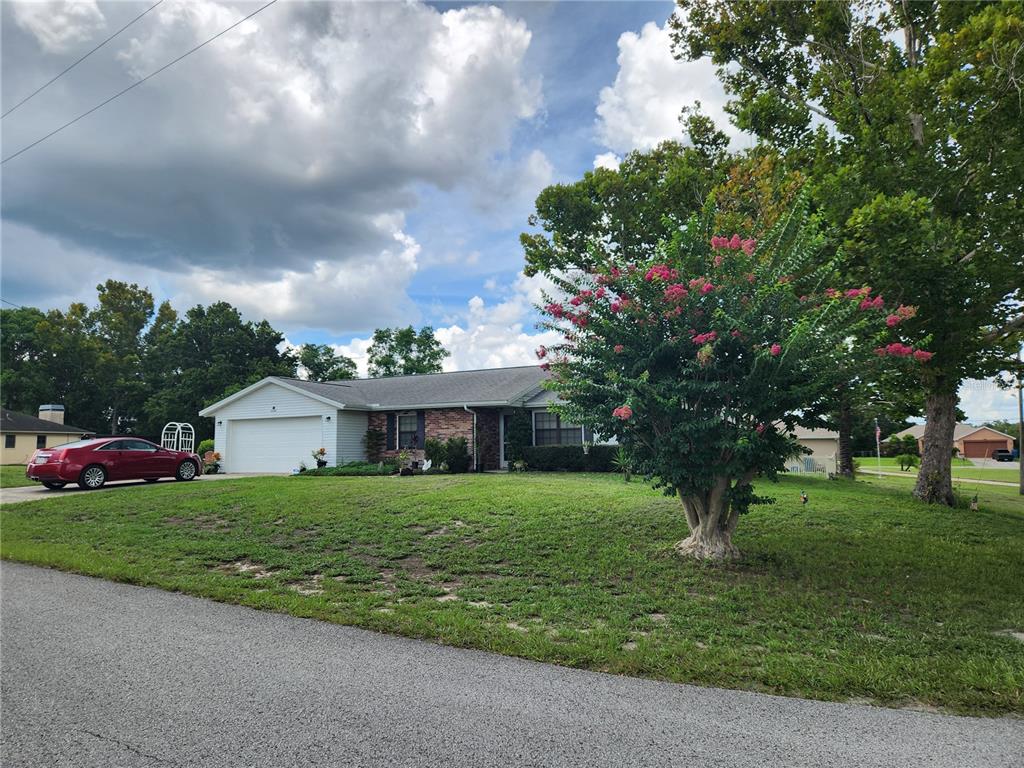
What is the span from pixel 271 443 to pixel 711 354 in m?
20.3

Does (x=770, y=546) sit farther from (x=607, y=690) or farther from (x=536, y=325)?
(x=607, y=690)

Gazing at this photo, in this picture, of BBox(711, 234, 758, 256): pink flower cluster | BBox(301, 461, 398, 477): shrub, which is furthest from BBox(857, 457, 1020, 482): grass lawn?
BBox(711, 234, 758, 256): pink flower cluster

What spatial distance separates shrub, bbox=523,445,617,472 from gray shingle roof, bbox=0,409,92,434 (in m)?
32.9

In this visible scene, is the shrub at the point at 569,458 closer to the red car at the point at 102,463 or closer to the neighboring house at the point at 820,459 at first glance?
the neighboring house at the point at 820,459

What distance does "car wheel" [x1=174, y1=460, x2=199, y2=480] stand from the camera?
17188mm

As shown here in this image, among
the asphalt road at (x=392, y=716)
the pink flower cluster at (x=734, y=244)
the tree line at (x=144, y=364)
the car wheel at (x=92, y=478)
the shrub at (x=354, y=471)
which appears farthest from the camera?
the tree line at (x=144, y=364)

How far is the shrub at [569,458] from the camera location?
19141mm

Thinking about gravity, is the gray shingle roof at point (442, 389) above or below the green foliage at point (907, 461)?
above

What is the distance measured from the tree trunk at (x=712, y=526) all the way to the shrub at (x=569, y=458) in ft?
37.0

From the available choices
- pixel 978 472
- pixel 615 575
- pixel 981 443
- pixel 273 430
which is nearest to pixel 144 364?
pixel 273 430

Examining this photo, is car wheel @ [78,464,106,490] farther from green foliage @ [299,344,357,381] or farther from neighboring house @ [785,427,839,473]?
green foliage @ [299,344,357,381]

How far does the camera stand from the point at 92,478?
1525cm

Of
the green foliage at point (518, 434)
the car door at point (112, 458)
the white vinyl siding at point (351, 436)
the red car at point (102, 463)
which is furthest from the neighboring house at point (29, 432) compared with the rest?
the green foliage at point (518, 434)

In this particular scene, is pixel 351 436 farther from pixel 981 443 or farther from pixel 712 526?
pixel 981 443
